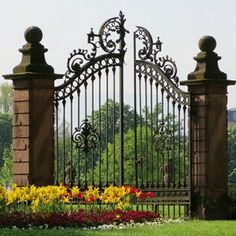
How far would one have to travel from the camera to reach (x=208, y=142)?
2144 cm

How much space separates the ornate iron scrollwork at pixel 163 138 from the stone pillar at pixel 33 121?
3.18 m

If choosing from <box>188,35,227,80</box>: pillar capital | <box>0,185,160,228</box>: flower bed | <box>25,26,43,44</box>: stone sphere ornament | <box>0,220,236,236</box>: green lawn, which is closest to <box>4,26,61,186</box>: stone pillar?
<box>25,26,43,44</box>: stone sphere ornament

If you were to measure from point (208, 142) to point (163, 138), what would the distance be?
1359 millimetres

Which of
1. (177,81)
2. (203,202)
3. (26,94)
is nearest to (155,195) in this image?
(203,202)

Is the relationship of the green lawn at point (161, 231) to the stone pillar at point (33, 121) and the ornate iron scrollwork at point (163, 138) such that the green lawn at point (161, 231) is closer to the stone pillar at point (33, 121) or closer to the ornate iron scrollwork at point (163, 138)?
the stone pillar at point (33, 121)

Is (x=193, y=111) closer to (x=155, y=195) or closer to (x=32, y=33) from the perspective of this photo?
(x=155, y=195)

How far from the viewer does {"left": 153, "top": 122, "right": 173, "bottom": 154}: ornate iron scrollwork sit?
22219 mm

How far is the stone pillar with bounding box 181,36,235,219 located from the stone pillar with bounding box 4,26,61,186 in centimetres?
348

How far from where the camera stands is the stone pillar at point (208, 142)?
70.1 ft

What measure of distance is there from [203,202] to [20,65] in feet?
17.1

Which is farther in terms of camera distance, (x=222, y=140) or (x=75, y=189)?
(x=222, y=140)

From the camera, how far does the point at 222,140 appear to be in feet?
71.5

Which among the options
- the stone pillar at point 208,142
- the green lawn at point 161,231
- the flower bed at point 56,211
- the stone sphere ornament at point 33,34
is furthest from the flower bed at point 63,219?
the stone sphere ornament at point 33,34

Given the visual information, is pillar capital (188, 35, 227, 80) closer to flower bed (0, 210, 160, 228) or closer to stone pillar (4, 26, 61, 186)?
stone pillar (4, 26, 61, 186)
